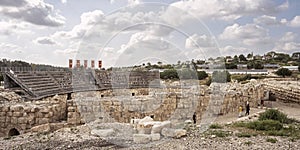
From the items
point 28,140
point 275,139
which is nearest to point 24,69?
point 28,140

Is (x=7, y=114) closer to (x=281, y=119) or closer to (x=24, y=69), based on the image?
(x=281, y=119)

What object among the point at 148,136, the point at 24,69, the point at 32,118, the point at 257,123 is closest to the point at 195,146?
the point at 148,136

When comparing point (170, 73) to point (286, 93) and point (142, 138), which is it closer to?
point (286, 93)

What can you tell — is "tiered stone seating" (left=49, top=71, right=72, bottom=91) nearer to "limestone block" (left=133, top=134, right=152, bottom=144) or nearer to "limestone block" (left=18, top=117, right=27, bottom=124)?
"limestone block" (left=18, top=117, right=27, bottom=124)

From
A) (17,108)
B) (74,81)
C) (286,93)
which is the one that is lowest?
(286,93)

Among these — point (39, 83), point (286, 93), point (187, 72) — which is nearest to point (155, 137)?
point (187, 72)

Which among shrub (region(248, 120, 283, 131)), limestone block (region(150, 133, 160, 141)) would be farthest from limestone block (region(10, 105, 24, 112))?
shrub (region(248, 120, 283, 131))

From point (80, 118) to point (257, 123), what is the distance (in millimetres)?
6772

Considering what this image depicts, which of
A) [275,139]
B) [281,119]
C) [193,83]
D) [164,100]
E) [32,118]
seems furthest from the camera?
[193,83]

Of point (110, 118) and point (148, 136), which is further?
point (110, 118)

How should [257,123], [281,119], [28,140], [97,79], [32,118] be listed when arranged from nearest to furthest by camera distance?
[28,140], [257,123], [281,119], [32,118], [97,79]

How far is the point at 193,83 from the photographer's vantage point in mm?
18984

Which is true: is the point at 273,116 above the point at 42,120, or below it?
above

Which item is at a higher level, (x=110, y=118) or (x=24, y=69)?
(x=24, y=69)
